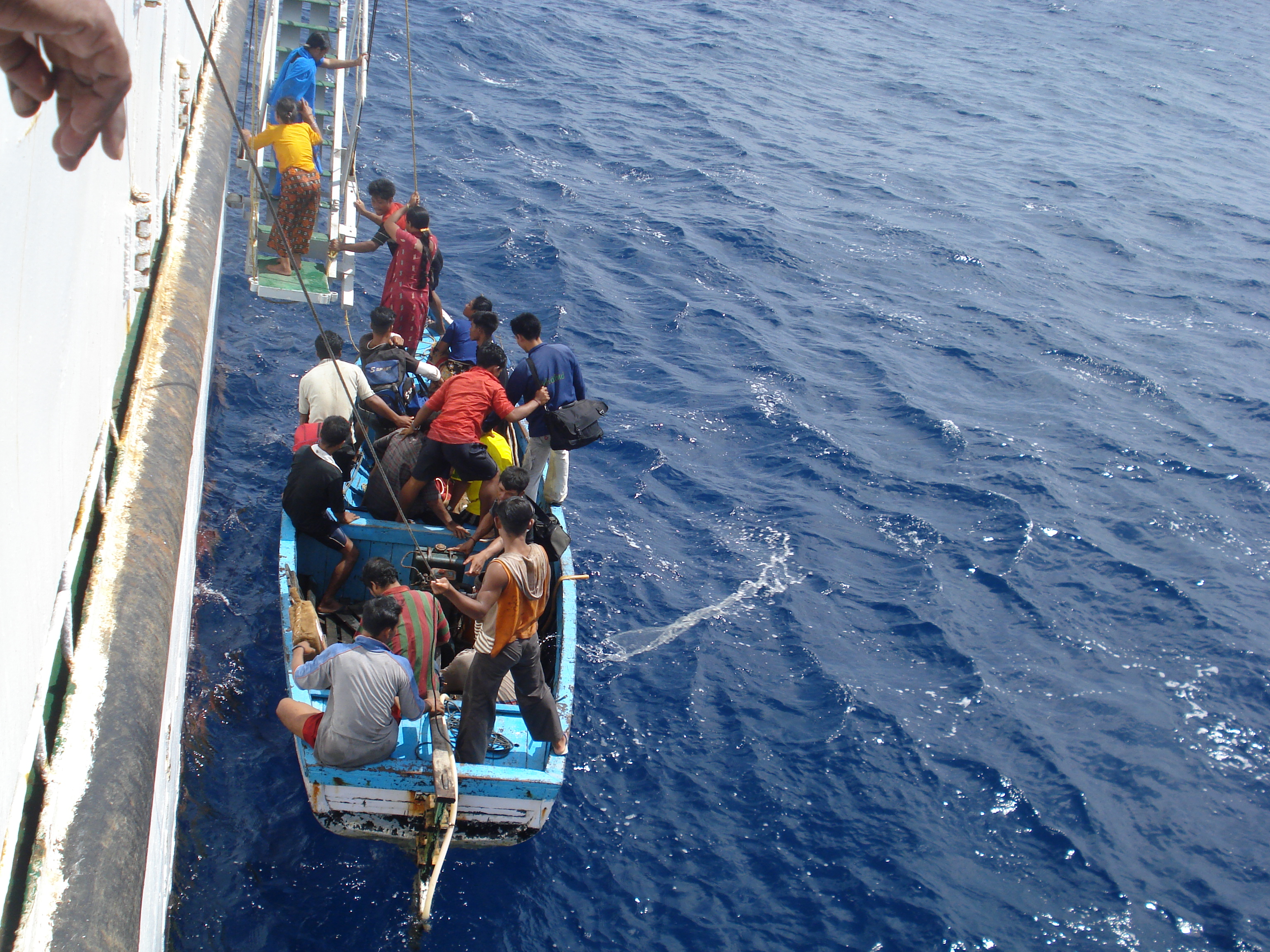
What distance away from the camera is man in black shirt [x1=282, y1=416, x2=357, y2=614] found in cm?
709

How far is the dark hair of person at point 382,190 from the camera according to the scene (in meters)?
9.98

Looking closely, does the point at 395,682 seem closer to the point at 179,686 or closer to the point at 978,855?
the point at 179,686

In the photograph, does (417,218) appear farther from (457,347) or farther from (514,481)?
(514,481)

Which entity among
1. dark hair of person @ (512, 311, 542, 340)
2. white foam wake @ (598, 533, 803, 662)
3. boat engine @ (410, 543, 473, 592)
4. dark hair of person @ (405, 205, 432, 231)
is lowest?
white foam wake @ (598, 533, 803, 662)

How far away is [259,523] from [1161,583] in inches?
358

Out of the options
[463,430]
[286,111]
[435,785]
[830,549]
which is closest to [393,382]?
[463,430]

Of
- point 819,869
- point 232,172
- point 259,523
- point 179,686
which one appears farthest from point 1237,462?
point 232,172

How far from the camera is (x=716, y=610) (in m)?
9.33

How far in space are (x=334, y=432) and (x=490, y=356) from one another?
1362 millimetres

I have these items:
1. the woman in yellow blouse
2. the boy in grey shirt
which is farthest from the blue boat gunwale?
the woman in yellow blouse

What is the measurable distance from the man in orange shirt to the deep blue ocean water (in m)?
1.76

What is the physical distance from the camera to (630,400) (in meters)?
12.7

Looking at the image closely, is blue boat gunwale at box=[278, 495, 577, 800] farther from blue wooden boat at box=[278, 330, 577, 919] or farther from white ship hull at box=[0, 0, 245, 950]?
white ship hull at box=[0, 0, 245, 950]

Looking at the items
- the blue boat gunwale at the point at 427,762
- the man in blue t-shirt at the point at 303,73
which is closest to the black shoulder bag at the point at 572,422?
the blue boat gunwale at the point at 427,762
